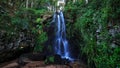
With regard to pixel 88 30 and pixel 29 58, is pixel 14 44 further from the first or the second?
pixel 88 30

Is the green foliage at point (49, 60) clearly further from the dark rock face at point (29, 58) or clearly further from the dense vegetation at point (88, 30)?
the dense vegetation at point (88, 30)

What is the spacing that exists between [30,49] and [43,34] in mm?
1973

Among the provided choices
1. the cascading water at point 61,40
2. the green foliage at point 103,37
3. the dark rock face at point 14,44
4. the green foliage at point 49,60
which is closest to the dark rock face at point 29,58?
the dark rock face at point 14,44

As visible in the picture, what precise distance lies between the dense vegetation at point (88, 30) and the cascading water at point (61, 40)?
54cm

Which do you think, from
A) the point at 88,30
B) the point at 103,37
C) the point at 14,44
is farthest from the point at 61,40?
the point at 103,37

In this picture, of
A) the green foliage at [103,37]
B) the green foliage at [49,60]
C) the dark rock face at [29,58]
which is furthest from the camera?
the dark rock face at [29,58]

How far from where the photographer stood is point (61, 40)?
42.8ft

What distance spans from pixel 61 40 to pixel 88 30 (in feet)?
15.8

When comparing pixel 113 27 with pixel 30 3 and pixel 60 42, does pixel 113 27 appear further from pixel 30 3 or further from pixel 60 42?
pixel 30 3

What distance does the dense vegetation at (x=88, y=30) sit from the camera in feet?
21.6

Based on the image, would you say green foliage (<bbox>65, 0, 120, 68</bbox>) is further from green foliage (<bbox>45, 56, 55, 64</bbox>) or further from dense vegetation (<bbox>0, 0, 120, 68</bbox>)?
green foliage (<bbox>45, 56, 55, 64</bbox>)

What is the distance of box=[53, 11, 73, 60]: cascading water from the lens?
40.0ft

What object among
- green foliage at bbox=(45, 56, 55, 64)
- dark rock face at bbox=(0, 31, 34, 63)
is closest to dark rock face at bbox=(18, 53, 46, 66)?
dark rock face at bbox=(0, 31, 34, 63)

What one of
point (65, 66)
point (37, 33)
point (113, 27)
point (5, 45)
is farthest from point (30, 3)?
point (113, 27)
